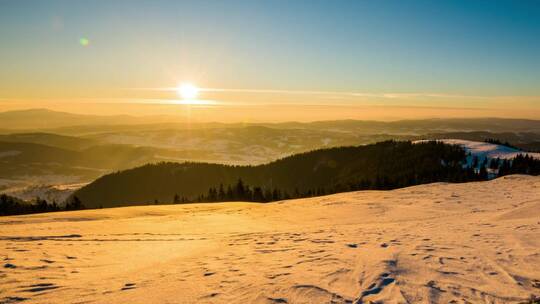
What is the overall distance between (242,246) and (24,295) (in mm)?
7511

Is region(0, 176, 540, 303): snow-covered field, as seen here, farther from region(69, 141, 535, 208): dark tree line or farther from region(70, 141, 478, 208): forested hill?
region(70, 141, 478, 208): forested hill

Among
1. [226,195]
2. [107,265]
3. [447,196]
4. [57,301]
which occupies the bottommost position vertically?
[226,195]

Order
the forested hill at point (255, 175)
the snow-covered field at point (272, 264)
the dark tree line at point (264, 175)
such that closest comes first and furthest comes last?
1. the snow-covered field at point (272, 264)
2. the dark tree line at point (264, 175)
3. the forested hill at point (255, 175)

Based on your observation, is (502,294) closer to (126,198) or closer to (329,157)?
(329,157)

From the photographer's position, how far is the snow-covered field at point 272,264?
7.84 metres

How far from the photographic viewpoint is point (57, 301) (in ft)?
24.5

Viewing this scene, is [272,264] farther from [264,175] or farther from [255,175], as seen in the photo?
[255,175]

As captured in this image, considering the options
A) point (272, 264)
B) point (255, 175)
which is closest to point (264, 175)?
point (255, 175)

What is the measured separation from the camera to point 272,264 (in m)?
10.4

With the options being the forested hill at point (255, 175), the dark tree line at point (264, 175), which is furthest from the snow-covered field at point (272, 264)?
the forested hill at point (255, 175)

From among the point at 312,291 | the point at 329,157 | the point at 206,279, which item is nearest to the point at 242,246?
the point at 206,279

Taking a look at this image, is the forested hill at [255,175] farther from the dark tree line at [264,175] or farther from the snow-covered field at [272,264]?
the snow-covered field at [272,264]

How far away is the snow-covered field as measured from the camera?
7.84m

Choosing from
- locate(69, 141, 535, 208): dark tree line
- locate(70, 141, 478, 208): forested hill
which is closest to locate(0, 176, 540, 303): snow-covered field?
locate(69, 141, 535, 208): dark tree line
